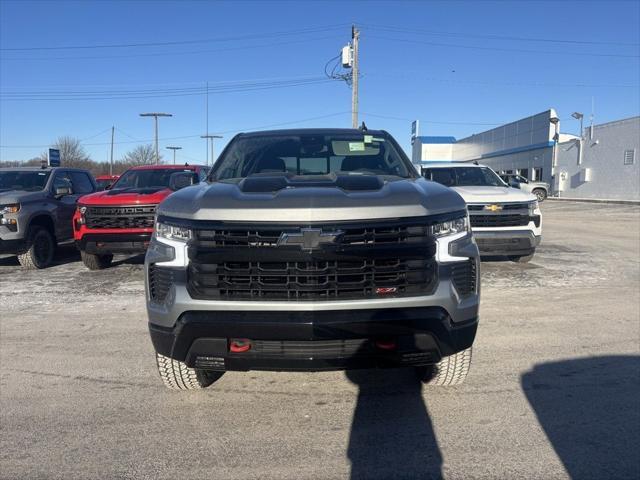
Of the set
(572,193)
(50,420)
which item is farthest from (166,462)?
(572,193)

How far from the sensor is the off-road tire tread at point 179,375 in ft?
11.7

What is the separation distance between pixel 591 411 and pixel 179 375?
289 cm

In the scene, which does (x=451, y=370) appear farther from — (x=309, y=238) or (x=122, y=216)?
(x=122, y=216)

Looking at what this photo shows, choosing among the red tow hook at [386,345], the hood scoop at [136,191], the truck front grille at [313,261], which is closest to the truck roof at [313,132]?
the truck front grille at [313,261]

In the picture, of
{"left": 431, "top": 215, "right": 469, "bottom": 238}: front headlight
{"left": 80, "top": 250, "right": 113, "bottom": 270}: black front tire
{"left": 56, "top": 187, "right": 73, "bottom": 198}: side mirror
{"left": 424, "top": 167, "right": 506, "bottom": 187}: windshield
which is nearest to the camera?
{"left": 431, "top": 215, "right": 469, "bottom": 238}: front headlight

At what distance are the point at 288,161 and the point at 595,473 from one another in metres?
3.20

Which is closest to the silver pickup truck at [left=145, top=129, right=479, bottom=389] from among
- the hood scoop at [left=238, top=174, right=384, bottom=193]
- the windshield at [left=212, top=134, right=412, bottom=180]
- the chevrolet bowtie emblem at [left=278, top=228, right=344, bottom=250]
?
the chevrolet bowtie emblem at [left=278, top=228, right=344, bottom=250]

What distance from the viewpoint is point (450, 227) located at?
3107 mm

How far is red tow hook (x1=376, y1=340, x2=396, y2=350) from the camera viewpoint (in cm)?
290

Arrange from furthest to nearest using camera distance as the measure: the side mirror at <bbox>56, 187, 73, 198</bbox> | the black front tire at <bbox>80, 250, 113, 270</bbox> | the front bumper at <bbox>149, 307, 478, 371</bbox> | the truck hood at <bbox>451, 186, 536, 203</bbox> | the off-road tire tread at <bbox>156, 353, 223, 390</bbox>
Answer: the side mirror at <bbox>56, 187, 73, 198</bbox> → the black front tire at <bbox>80, 250, 113, 270</bbox> → the truck hood at <bbox>451, 186, 536, 203</bbox> → the off-road tire tread at <bbox>156, 353, 223, 390</bbox> → the front bumper at <bbox>149, 307, 478, 371</bbox>

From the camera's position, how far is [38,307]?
259 inches

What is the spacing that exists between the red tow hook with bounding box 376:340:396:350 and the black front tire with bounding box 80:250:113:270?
23.1ft

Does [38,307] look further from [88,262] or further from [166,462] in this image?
[166,462]

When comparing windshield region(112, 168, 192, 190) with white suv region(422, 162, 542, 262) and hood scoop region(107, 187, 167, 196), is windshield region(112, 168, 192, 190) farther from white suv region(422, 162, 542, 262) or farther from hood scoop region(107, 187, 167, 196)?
white suv region(422, 162, 542, 262)
